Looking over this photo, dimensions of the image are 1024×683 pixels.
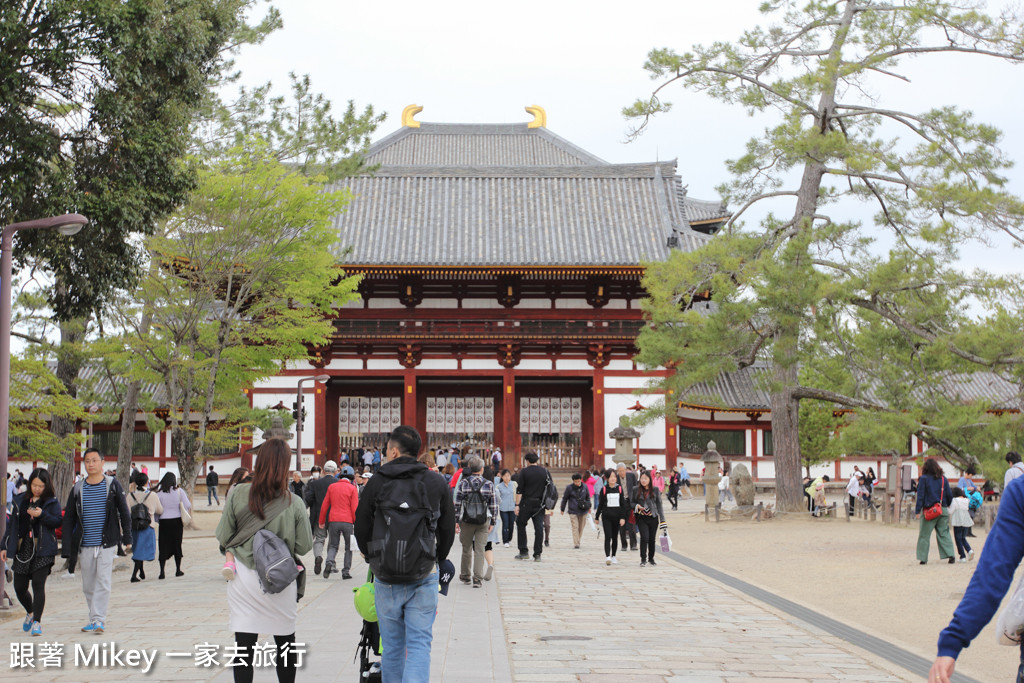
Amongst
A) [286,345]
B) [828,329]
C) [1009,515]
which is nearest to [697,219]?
[828,329]

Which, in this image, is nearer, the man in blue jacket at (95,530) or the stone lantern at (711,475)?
the man in blue jacket at (95,530)

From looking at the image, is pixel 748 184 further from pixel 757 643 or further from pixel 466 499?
pixel 757 643

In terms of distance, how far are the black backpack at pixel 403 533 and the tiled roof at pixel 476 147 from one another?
41214 mm

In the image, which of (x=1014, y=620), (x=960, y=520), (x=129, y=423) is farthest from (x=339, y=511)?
(x=1014, y=620)

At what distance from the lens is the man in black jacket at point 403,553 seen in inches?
206

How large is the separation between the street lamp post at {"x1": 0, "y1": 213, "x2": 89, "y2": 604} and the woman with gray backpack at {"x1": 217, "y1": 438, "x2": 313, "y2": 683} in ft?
19.0

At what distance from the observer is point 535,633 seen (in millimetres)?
8453

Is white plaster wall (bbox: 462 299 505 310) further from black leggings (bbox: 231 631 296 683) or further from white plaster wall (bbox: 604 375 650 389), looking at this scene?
black leggings (bbox: 231 631 296 683)

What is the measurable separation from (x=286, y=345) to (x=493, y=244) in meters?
12.9

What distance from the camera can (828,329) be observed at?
66.6 feet

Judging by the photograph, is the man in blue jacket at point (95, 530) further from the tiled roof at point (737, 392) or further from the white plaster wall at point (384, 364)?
the tiled roof at point (737, 392)

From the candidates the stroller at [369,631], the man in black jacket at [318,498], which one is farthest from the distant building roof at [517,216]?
the stroller at [369,631]

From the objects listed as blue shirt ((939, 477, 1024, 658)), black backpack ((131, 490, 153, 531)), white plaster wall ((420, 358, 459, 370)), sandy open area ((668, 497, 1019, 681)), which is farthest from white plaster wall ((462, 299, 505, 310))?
blue shirt ((939, 477, 1024, 658))

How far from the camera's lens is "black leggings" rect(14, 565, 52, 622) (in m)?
8.54
